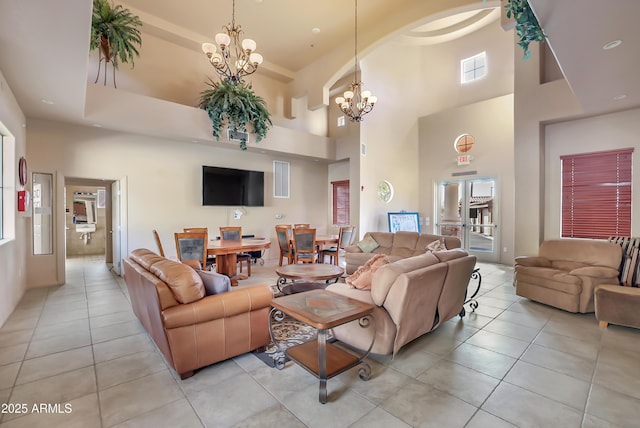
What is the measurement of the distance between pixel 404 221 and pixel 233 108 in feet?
17.6

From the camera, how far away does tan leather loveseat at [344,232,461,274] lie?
5538 mm

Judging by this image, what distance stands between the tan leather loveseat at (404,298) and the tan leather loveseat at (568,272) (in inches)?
76.0

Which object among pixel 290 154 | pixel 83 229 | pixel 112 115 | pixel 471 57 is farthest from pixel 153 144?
pixel 471 57

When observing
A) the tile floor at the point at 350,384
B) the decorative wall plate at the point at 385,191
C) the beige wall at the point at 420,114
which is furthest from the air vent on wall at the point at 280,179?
the tile floor at the point at 350,384

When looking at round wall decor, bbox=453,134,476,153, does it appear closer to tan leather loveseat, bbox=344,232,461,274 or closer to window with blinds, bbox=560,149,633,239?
window with blinds, bbox=560,149,633,239

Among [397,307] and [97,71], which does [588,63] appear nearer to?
[397,307]

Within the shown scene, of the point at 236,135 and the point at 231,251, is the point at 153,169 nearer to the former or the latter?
the point at 236,135

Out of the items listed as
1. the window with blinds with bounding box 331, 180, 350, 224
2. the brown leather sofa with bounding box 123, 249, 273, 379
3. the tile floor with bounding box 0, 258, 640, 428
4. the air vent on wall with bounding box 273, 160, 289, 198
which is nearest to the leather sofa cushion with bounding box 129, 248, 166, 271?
the brown leather sofa with bounding box 123, 249, 273, 379

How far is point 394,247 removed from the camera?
5875 mm

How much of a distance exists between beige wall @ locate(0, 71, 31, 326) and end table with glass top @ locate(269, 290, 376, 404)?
357cm

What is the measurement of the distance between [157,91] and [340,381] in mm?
6560

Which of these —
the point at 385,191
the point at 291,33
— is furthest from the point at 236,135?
the point at 385,191

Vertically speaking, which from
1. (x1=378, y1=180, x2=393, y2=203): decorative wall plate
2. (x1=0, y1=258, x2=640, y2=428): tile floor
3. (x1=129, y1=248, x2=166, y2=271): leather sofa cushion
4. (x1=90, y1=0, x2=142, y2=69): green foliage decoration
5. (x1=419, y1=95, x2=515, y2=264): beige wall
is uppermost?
(x1=90, y1=0, x2=142, y2=69): green foliage decoration

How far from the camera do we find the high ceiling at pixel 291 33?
7.76 ft
